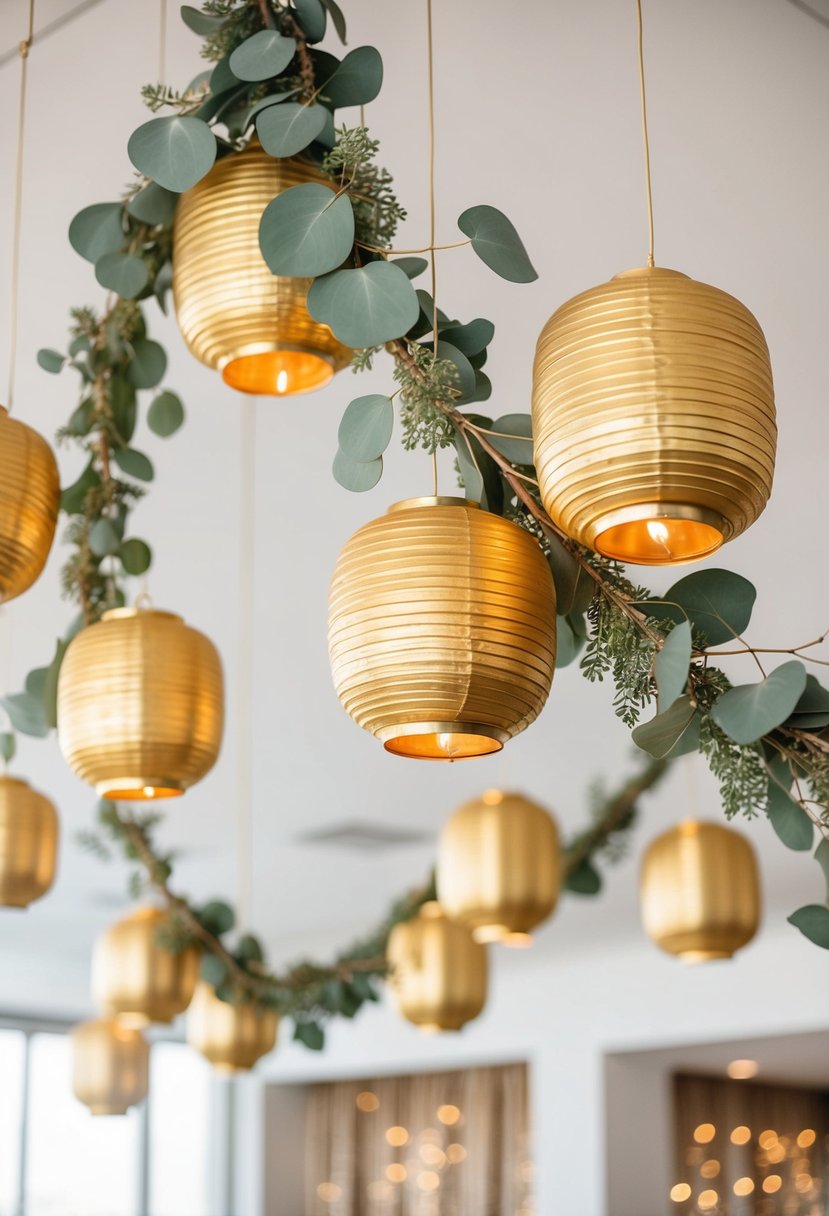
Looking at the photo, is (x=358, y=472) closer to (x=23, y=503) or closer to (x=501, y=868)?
(x=23, y=503)

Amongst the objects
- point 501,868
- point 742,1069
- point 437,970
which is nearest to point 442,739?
point 501,868

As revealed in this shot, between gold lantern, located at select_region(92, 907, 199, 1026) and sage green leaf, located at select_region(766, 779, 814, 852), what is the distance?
1.74 meters

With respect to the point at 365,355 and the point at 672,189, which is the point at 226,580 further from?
the point at 365,355

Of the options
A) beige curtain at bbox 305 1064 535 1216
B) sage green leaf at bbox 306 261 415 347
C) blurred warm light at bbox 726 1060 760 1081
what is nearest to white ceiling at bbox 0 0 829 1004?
sage green leaf at bbox 306 261 415 347

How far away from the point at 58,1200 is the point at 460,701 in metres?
7.18

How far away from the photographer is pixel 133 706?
132cm

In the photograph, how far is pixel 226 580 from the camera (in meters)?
3.16

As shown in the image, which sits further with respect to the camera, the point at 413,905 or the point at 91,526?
the point at 413,905

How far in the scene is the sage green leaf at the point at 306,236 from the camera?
99cm

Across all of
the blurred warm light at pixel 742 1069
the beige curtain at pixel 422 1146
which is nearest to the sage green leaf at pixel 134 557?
the blurred warm light at pixel 742 1069

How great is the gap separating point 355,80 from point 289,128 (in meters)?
0.07

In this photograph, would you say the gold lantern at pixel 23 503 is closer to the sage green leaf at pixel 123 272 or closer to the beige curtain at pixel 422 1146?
the sage green leaf at pixel 123 272

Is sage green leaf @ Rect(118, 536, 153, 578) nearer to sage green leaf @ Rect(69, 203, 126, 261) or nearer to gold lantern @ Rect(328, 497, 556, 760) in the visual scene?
sage green leaf @ Rect(69, 203, 126, 261)

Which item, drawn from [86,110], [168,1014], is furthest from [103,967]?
[86,110]
